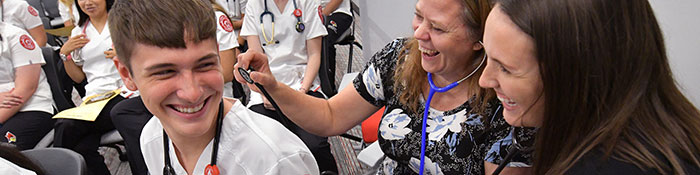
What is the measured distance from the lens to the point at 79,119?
1.93 meters

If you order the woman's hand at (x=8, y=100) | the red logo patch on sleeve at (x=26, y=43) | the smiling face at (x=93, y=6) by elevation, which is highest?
the smiling face at (x=93, y=6)

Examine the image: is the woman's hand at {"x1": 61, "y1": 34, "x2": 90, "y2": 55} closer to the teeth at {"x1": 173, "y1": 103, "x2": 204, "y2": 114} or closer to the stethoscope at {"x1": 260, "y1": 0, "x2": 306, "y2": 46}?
the stethoscope at {"x1": 260, "y1": 0, "x2": 306, "y2": 46}

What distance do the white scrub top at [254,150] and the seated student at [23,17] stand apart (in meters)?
A: 2.02

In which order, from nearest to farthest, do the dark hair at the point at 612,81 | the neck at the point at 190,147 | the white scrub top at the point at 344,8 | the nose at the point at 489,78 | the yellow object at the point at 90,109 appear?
the dark hair at the point at 612,81
the nose at the point at 489,78
the neck at the point at 190,147
the yellow object at the point at 90,109
the white scrub top at the point at 344,8

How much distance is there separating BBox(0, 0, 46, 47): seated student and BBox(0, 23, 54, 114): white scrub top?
543 millimetres

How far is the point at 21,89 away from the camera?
6.70 feet

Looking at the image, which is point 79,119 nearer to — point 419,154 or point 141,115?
point 141,115

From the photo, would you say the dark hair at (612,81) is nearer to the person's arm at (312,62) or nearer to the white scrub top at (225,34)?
the person's arm at (312,62)

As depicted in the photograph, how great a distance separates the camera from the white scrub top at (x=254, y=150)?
1.08m

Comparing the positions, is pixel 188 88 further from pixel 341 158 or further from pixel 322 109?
pixel 341 158

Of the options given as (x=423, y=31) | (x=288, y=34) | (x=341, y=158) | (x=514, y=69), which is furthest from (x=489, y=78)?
(x=341, y=158)

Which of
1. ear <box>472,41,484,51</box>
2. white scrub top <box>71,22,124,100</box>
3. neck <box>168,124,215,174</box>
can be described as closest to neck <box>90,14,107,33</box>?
white scrub top <box>71,22,124,100</box>

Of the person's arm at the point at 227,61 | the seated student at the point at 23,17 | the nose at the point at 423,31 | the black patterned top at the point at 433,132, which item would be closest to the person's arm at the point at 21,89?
the seated student at the point at 23,17

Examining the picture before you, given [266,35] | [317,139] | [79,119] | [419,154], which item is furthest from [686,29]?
[79,119]
